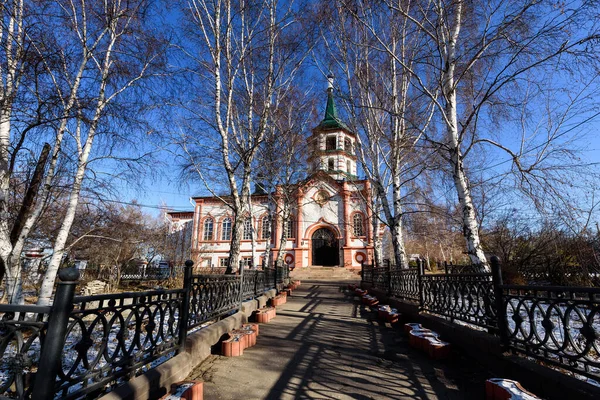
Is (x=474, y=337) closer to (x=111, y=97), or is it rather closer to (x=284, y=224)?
(x=111, y=97)

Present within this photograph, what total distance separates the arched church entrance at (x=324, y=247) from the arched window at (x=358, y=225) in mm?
2140

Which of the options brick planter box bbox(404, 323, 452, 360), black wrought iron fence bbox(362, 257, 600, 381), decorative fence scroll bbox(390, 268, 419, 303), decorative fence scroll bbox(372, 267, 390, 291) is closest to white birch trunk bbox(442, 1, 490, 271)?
black wrought iron fence bbox(362, 257, 600, 381)

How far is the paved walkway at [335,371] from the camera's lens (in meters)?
2.99

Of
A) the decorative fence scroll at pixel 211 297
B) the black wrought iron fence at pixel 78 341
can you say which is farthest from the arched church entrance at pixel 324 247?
the black wrought iron fence at pixel 78 341

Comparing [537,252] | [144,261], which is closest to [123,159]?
[537,252]

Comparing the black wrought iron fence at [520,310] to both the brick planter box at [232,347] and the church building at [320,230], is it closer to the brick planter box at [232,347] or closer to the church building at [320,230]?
the brick planter box at [232,347]

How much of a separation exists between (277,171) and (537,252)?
11281 millimetres

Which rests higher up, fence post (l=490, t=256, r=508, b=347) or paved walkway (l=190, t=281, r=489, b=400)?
fence post (l=490, t=256, r=508, b=347)

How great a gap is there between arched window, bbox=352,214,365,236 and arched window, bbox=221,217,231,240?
1276 centimetres

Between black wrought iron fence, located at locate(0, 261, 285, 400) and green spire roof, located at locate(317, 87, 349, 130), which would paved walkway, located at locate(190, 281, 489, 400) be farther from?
green spire roof, located at locate(317, 87, 349, 130)

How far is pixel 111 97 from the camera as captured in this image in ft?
23.3

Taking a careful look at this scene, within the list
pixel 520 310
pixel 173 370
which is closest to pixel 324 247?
pixel 520 310

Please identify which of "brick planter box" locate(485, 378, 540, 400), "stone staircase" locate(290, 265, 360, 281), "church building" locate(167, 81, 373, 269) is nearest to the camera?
"brick planter box" locate(485, 378, 540, 400)

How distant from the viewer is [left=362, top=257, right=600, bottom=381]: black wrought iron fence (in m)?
2.46
